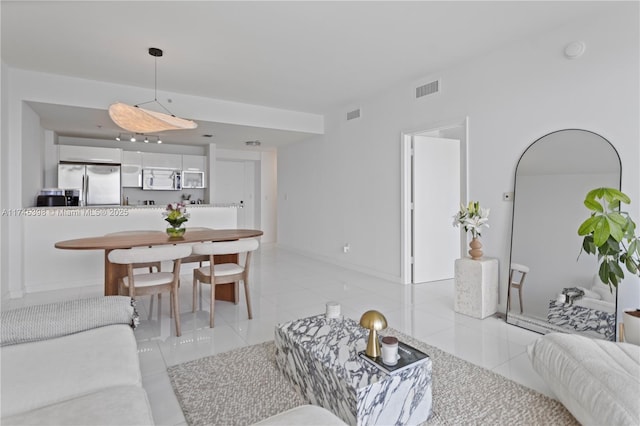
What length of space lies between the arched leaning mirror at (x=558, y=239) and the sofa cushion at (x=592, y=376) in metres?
1.11

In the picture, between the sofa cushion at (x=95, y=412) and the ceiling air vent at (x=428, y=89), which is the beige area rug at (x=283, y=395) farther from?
the ceiling air vent at (x=428, y=89)

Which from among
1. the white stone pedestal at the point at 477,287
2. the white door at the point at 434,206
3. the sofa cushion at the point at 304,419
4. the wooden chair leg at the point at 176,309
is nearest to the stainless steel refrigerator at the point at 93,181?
the wooden chair leg at the point at 176,309

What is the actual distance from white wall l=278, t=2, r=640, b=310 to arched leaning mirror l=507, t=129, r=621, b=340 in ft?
0.38

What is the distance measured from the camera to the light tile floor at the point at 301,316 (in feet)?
7.77

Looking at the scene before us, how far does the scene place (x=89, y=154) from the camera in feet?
20.3

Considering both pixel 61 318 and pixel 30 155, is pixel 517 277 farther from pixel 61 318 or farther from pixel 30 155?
pixel 30 155

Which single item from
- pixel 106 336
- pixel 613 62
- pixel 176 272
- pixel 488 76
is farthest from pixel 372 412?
pixel 488 76

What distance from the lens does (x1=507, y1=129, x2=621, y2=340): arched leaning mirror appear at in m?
2.76

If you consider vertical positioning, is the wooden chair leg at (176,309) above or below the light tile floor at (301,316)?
above

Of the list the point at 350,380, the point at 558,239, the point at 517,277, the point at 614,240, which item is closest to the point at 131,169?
the point at 350,380

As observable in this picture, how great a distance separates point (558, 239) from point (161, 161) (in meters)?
6.82

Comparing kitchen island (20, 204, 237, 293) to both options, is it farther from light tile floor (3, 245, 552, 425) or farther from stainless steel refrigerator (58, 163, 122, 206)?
stainless steel refrigerator (58, 163, 122, 206)

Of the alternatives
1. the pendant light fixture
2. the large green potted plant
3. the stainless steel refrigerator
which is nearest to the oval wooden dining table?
the pendant light fixture

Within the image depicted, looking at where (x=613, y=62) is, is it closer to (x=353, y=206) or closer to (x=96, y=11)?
(x=353, y=206)
